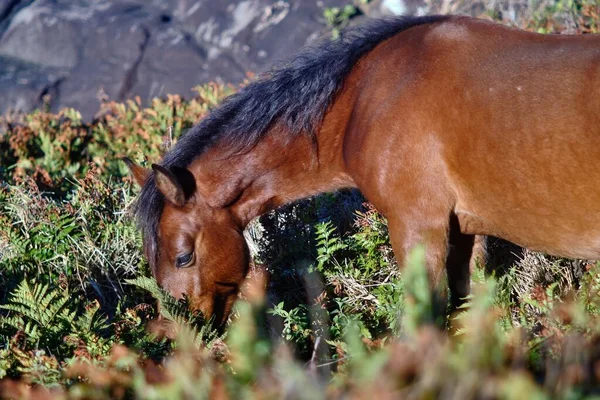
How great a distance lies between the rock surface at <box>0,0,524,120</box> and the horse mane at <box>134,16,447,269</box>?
Result: 17.6 feet

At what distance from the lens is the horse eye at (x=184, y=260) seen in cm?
383

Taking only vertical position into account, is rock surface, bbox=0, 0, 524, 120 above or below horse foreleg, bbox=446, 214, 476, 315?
below

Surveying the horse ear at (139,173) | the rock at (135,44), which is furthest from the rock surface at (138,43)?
the horse ear at (139,173)

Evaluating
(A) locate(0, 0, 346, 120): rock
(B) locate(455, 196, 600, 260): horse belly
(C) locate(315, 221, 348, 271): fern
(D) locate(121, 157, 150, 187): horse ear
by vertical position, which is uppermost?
(B) locate(455, 196, 600, 260): horse belly

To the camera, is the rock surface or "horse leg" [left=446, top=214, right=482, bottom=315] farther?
the rock surface

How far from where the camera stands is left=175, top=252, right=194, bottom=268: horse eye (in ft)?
12.6

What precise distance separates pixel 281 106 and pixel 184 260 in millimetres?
952

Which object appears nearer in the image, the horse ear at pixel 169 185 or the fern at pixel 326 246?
the horse ear at pixel 169 185

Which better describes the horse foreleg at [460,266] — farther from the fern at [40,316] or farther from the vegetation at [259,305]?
the fern at [40,316]

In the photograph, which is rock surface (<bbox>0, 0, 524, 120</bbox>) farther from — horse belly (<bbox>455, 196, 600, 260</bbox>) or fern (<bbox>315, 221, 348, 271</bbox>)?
horse belly (<bbox>455, 196, 600, 260</bbox>)

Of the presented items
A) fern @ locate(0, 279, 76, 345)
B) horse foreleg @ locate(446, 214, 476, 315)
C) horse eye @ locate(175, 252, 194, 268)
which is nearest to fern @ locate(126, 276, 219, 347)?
horse eye @ locate(175, 252, 194, 268)

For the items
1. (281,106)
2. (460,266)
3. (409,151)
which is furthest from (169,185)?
(460,266)

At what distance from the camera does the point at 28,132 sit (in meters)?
6.66

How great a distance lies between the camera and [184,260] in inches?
151
